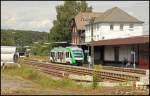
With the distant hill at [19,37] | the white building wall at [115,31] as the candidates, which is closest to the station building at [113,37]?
the white building wall at [115,31]

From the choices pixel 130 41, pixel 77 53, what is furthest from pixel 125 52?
pixel 77 53

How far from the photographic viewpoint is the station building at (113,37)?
1772 inches

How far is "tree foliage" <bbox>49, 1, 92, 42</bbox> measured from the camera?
89.8m

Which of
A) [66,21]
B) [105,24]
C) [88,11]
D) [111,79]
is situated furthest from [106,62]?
[88,11]

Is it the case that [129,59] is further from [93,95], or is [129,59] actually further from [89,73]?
[93,95]

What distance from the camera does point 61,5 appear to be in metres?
92.1

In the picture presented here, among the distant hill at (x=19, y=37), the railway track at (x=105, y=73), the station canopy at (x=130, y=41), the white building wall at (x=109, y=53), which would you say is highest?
the distant hill at (x=19, y=37)

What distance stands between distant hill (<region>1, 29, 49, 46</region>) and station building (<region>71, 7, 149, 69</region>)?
11.5 meters

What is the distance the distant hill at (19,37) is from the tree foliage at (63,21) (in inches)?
298

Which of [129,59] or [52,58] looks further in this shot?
[52,58]

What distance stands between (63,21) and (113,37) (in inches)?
697

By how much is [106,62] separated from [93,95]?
4369 cm

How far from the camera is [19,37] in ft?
282

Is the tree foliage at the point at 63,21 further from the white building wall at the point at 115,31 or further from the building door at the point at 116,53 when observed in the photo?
the building door at the point at 116,53
